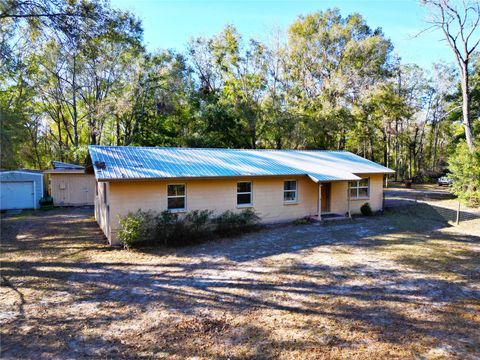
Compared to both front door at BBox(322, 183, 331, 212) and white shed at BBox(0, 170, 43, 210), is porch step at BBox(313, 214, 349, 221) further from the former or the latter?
white shed at BBox(0, 170, 43, 210)

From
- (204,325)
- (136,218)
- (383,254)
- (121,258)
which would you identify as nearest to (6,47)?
(136,218)

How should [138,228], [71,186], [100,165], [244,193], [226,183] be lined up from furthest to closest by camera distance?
[71,186], [244,193], [226,183], [100,165], [138,228]

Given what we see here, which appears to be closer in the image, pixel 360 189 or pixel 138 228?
pixel 138 228

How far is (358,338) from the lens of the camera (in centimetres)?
471

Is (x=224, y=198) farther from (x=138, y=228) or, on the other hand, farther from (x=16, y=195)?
(x=16, y=195)

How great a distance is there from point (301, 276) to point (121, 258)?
17.8ft

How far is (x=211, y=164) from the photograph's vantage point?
13.5 meters

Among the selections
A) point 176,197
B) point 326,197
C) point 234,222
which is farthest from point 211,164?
point 326,197

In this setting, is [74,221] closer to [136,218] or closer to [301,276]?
[136,218]

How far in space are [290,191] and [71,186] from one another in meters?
15.1

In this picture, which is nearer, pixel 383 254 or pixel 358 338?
pixel 358 338

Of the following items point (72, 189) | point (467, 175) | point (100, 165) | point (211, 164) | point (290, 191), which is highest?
point (211, 164)

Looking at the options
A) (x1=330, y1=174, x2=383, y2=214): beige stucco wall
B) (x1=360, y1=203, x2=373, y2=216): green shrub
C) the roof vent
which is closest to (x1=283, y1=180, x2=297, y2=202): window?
(x1=330, y1=174, x2=383, y2=214): beige stucco wall

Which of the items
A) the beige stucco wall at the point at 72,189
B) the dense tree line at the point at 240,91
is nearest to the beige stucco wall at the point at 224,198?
the beige stucco wall at the point at 72,189
